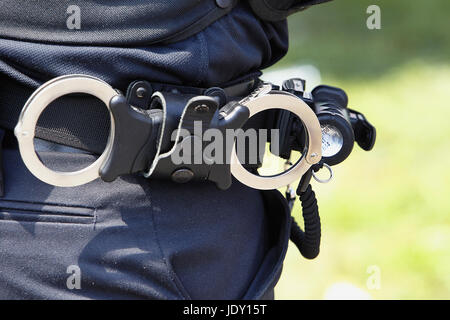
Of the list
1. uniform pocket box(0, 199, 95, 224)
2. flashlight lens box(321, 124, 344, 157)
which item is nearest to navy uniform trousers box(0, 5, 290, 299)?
uniform pocket box(0, 199, 95, 224)

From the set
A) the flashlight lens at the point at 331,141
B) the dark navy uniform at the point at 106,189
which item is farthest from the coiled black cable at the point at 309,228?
the dark navy uniform at the point at 106,189

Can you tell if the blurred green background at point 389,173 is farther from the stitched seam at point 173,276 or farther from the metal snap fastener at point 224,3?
the metal snap fastener at point 224,3

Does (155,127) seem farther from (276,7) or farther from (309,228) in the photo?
(309,228)

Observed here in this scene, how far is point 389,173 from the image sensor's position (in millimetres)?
2988

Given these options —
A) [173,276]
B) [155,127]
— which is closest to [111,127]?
[155,127]

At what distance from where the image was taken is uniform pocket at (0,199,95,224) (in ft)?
2.67

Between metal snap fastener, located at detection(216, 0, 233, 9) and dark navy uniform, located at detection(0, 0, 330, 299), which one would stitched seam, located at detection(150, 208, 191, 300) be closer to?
dark navy uniform, located at detection(0, 0, 330, 299)

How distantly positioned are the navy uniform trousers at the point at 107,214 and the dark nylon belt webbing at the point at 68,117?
15 millimetres

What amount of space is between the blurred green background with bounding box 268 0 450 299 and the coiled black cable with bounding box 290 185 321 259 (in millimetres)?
496

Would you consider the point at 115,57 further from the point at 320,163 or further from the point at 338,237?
the point at 338,237

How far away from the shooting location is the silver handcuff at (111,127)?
0.74 metres

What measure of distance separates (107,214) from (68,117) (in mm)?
139

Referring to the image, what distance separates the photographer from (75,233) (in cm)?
81

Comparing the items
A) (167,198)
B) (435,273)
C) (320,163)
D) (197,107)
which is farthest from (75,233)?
(435,273)
